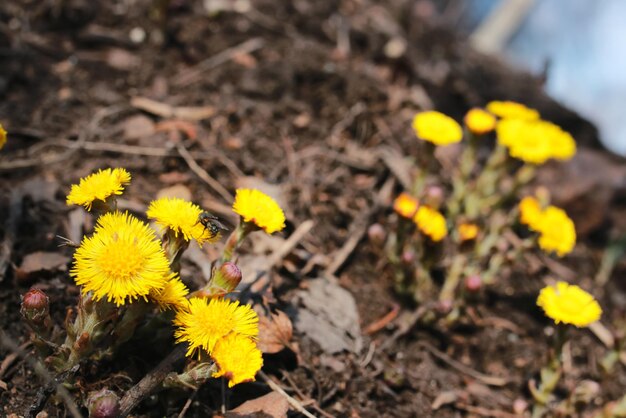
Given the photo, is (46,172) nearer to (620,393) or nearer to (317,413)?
(317,413)

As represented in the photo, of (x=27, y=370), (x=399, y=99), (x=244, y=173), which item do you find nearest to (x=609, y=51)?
(x=399, y=99)

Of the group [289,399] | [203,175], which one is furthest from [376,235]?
[289,399]

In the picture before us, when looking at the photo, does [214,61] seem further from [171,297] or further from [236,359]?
[236,359]

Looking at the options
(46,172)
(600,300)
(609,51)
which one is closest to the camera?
(46,172)

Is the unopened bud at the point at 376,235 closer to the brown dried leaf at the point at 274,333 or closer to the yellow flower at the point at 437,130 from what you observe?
the yellow flower at the point at 437,130

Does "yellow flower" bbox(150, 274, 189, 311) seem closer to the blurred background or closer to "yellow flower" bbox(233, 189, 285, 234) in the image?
"yellow flower" bbox(233, 189, 285, 234)

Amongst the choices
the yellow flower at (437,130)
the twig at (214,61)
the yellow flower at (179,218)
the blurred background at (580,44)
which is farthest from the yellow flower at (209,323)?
the blurred background at (580,44)
